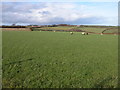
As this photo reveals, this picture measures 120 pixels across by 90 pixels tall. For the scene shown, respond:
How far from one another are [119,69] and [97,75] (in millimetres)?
2199

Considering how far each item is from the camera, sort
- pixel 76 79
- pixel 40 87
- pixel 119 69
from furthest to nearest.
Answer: pixel 119 69, pixel 76 79, pixel 40 87

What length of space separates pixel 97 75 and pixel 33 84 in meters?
3.24

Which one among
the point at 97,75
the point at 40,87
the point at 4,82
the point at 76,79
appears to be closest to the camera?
the point at 40,87

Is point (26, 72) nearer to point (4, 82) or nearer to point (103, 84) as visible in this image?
point (4, 82)

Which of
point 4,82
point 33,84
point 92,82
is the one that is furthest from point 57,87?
point 4,82

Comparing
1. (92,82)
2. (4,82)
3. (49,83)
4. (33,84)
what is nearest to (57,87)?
(49,83)

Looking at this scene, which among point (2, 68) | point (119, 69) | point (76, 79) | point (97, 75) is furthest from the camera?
point (119, 69)

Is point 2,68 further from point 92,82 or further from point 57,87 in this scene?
point 92,82

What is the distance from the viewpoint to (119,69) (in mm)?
9578

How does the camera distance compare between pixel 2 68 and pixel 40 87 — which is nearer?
pixel 40 87

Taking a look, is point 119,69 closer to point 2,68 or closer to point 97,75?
point 97,75

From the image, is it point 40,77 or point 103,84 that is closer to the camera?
point 103,84

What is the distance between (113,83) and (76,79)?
157 cm

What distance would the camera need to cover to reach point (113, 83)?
7.10 m
